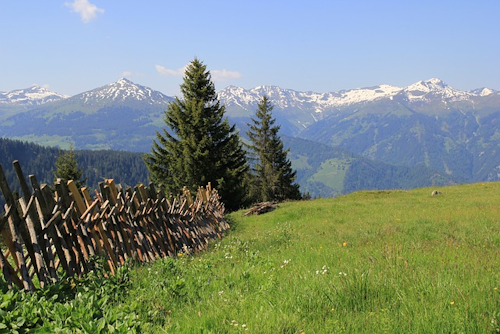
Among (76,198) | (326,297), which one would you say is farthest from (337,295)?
(76,198)

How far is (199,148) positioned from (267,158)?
24.4m

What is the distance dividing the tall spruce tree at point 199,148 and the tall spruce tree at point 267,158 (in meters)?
19.2

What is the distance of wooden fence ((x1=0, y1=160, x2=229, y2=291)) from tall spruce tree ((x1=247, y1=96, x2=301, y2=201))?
1657 inches

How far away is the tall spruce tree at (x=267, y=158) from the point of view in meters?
55.1

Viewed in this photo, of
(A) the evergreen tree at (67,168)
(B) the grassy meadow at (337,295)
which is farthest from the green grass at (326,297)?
(A) the evergreen tree at (67,168)

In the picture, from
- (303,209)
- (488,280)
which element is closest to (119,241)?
(488,280)

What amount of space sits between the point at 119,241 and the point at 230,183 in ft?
82.7

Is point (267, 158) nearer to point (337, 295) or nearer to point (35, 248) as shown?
point (35, 248)

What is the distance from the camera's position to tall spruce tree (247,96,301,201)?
5506 centimetres

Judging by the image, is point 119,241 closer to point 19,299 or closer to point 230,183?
point 19,299

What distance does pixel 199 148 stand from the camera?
3250 centimetres

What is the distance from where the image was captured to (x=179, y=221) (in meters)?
12.4

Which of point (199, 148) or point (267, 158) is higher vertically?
point (199, 148)

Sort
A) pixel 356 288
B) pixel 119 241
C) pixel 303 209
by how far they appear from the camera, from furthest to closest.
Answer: pixel 303 209 → pixel 119 241 → pixel 356 288
